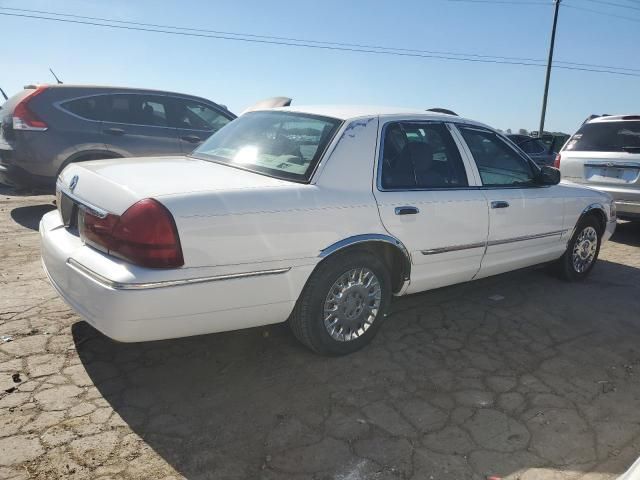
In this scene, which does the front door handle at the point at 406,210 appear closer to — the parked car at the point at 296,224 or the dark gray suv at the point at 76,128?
the parked car at the point at 296,224

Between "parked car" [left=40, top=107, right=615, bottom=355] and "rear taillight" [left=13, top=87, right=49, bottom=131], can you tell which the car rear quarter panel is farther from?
"rear taillight" [left=13, top=87, right=49, bottom=131]

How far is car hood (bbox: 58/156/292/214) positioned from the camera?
2.64 m

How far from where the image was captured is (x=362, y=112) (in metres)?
3.51

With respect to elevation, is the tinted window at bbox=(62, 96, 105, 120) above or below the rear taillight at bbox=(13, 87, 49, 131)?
above

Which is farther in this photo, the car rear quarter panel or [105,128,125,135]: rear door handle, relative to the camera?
[105,128,125,135]: rear door handle

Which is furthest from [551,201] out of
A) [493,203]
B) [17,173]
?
[17,173]

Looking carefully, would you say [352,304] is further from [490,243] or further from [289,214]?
[490,243]

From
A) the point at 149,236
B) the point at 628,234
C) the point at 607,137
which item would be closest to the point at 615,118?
the point at 607,137

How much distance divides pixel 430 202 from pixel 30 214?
5956 mm

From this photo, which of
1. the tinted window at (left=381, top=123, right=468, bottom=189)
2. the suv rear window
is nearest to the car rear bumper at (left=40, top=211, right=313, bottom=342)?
the tinted window at (left=381, top=123, right=468, bottom=189)

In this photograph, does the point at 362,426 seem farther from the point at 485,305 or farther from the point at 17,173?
the point at 17,173

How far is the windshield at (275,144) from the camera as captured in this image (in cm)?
317

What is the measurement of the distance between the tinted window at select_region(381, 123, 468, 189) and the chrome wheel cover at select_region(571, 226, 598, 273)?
2017 millimetres

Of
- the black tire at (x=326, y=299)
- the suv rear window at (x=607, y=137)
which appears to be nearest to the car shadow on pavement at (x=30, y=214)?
the black tire at (x=326, y=299)
